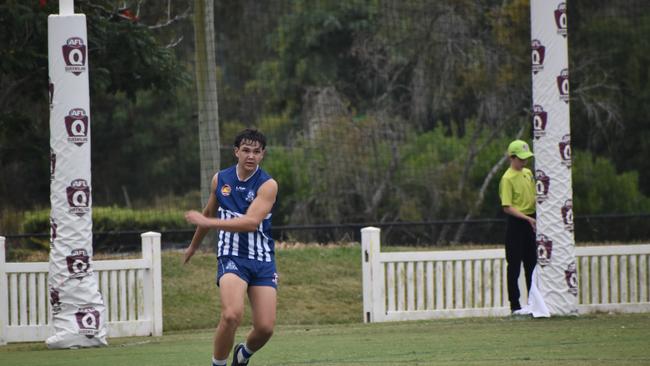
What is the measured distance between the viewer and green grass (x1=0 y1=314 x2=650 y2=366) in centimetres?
1048

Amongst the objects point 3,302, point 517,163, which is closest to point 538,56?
point 517,163

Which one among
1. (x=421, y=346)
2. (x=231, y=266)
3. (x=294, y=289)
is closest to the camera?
(x=231, y=266)

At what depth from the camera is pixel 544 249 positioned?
48.5ft

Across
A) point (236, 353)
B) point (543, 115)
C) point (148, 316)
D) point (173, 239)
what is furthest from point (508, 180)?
point (173, 239)

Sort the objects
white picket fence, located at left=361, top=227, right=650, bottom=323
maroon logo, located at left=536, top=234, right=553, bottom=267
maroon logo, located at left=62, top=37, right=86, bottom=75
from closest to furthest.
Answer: maroon logo, located at left=62, top=37, right=86, bottom=75
maroon logo, located at left=536, top=234, right=553, bottom=267
white picket fence, located at left=361, top=227, right=650, bottom=323

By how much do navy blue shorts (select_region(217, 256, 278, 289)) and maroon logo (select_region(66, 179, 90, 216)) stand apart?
4.39 metres

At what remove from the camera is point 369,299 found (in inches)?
631

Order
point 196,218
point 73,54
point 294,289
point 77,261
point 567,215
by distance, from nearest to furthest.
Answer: point 196,218
point 73,54
point 77,261
point 567,215
point 294,289

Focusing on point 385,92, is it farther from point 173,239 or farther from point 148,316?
point 148,316

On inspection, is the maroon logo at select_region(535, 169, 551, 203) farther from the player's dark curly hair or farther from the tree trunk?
the tree trunk

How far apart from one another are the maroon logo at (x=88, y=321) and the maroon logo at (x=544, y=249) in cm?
534

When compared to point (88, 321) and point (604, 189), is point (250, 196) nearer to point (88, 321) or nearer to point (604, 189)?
point (88, 321)

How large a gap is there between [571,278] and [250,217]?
6.90 m

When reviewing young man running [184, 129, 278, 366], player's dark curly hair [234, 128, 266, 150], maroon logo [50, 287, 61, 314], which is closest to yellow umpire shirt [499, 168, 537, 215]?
maroon logo [50, 287, 61, 314]
